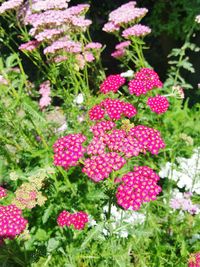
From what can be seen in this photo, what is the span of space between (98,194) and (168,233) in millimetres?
840

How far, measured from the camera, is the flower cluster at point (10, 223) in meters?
2.20

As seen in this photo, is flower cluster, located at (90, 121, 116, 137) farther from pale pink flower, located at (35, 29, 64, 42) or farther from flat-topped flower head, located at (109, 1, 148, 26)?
flat-topped flower head, located at (109, 1, 148, 26)

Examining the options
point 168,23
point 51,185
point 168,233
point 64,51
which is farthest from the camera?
point 168,23

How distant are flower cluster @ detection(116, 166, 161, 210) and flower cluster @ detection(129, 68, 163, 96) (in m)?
0.83

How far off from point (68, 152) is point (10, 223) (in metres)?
0.49

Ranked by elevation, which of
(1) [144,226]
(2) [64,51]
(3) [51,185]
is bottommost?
(1) [144,226]

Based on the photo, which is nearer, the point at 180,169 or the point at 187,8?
the point at 180,169

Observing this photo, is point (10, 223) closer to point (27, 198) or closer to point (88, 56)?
point (27, 198)

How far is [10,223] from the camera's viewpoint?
2.21m

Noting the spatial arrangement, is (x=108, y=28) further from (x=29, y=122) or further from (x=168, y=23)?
(x=168, y=23)

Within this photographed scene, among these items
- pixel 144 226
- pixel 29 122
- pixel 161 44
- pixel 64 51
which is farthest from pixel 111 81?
pixel 161 44

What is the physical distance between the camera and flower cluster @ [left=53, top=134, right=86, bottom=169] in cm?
224

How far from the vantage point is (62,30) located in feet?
11.5

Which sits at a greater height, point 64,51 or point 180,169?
point 64,51
